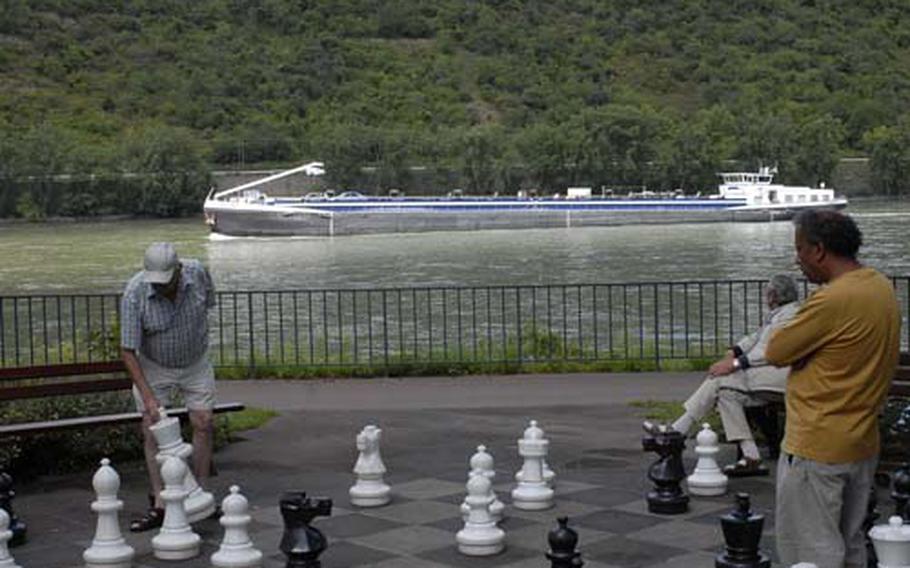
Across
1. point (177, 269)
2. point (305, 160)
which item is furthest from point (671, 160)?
point (177, 269)

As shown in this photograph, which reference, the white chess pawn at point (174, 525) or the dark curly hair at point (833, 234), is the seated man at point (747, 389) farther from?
the dark curly hair at point (833, 234)

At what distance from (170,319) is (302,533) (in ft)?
7.03

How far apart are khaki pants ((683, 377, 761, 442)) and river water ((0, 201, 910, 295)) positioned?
34.9 metres

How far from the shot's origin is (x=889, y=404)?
33.0 feet

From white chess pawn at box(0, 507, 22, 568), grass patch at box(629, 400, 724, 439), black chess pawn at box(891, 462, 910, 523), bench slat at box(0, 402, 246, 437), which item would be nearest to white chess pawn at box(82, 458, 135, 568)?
white chess pawn at box(0, 507, 22, 568)

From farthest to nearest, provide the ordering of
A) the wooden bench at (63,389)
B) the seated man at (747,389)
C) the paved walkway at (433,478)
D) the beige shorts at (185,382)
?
the wooden bench at (63,389) → the seated man at (747,389) → the beige shorts at (185,382) → the paved walkway at (433,478)

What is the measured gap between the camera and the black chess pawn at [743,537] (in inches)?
238

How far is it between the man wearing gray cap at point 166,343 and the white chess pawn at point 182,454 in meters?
0.18

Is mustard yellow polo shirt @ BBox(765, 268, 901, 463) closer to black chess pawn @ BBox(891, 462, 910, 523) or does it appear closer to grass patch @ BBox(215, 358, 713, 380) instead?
black chess pawn @ BBox(891, 462, 910, 523)

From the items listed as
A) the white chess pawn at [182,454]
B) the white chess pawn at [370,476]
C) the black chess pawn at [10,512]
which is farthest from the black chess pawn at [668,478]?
the black chess pawn at [10,512]

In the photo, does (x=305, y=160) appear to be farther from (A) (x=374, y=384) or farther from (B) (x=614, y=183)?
(A) (x=374, y=384)

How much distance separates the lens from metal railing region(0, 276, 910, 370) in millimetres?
17609

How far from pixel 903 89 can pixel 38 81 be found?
95598 mm

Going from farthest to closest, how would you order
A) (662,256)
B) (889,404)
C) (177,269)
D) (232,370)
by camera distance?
(662,256) → (232,370) → (889,404) → (177,269)
